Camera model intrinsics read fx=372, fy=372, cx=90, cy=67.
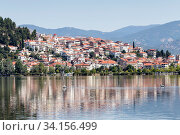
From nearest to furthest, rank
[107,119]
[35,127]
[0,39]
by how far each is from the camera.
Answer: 1. [35,127]
2. [107,119]
3. [0,39]

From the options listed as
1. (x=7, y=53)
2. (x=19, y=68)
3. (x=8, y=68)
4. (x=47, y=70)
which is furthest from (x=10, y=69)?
(x=7, y=53)

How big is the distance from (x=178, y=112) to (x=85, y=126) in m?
12.0

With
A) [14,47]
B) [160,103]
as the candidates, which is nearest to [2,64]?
[14,47]

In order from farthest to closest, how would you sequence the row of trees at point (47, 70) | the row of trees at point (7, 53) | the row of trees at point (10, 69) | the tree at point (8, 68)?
1. the row of trees at point (7, 53)
2. the row of trees at point (47, 70)
3. the tree at point (8, 68)
4. the row of trees at point (10, 69)

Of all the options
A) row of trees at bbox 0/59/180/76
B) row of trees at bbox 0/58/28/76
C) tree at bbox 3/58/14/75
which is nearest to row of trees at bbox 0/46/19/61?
row of trees at bbox 0/59/180/76

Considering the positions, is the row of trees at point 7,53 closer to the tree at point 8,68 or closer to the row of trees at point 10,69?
the row of trees at point 10,69

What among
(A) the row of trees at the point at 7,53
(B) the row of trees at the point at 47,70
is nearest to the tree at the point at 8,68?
(B) the row of trees at the point at 47,70

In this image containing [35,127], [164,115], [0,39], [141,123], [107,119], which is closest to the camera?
[35,127]

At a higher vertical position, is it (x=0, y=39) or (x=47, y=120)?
(x=0, y=39)

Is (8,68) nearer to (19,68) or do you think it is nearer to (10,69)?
(10,69)

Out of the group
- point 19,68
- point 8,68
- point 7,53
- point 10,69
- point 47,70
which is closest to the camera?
point 8,68

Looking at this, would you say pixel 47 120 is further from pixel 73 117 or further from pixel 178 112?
pixel 178 112

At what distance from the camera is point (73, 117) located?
31844 millimetres

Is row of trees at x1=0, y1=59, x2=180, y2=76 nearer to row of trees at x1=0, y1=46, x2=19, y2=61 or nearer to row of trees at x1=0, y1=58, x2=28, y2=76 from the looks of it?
row of trees at x1=0, y1=58, x2=28, y2=76
